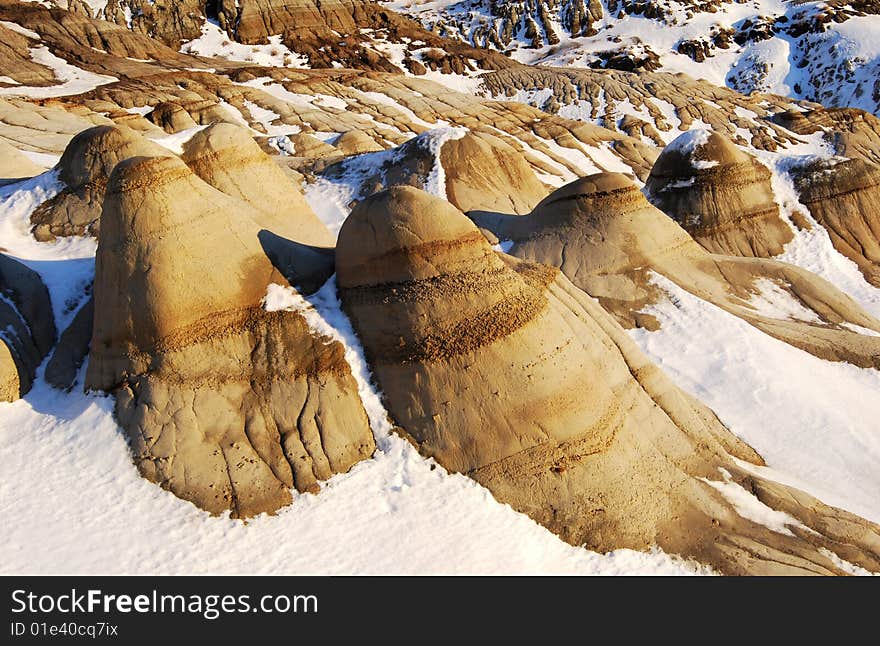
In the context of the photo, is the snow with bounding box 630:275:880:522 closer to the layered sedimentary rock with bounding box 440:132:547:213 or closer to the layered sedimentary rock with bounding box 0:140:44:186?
the layered sedimentary rock with bounding box 440:132:547:213

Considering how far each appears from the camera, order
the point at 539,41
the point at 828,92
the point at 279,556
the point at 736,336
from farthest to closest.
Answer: the point at 539,41 → the point at 828,92 → the point at 736,336 → the point at 279,556

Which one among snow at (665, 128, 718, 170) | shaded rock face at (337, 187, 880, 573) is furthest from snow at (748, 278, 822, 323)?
shaded rock face at (337, 187, 880, 573)

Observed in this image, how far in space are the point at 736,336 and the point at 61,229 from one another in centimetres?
1759

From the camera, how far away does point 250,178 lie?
57.6 ft

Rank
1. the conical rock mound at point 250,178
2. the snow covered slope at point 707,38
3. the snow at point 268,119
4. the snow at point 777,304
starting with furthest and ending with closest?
the snow covered slope at point 707,38 < the snow at point 268,119 < the snow at point 777,304 < the conical rock mound at point 250,178

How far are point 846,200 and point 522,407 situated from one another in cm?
2378

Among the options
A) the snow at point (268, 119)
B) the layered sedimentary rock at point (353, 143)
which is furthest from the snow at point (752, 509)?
the snow at point (268, 119)

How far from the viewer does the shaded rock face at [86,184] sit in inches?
714

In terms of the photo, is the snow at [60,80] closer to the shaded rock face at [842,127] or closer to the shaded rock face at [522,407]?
the shaded rock face at [522,407]

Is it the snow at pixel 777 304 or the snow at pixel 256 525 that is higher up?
the snow at pixel 256 525

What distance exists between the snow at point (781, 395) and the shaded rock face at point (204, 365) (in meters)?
8.62
